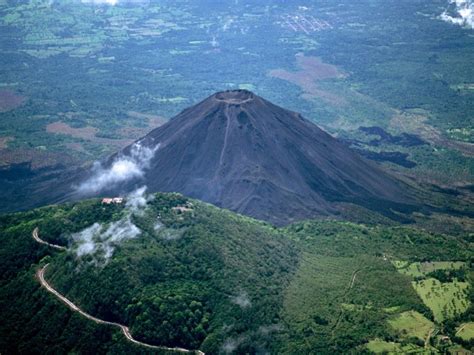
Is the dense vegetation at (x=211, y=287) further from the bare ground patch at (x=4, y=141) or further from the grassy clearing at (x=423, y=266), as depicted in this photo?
the bare ground patch at (x=4, y=141)

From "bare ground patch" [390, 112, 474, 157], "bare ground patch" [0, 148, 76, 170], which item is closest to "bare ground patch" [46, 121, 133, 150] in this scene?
Answer: "bare ground patch" [0, 148, 76, 170]

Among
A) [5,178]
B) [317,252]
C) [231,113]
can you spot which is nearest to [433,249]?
[317,252]

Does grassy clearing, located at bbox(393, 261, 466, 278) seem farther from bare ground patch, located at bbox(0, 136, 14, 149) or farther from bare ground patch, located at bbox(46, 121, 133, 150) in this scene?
bare ground patch, located at bbox(0, 136, 14, 149)

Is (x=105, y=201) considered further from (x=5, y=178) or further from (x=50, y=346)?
(x=5, y=178)

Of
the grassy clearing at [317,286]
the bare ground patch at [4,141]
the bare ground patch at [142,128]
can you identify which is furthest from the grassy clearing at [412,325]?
the bare ground patch at [4,141]

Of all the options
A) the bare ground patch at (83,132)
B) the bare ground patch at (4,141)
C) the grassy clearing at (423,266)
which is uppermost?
the grassy clearing at (423,266)

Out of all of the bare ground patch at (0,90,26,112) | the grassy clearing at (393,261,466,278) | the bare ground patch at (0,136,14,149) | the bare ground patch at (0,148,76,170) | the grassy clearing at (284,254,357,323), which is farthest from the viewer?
the bare ground patch at (0,90,26,112)
